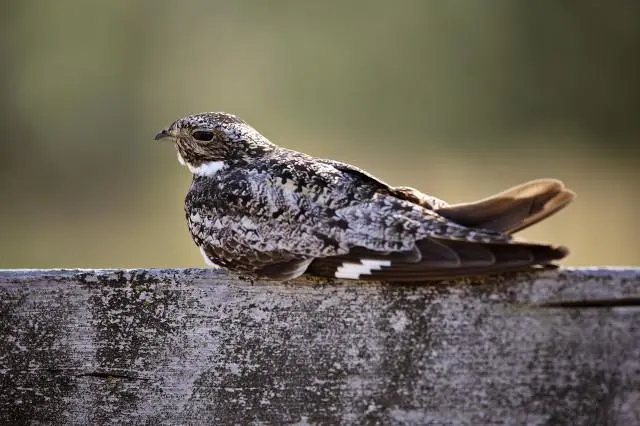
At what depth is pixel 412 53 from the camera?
37.9 ft

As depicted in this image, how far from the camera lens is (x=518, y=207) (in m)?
2.24

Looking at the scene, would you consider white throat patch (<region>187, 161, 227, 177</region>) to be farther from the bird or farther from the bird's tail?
the bird's tail

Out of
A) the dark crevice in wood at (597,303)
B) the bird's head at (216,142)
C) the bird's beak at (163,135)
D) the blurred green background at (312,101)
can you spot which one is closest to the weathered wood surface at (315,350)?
the dark crevice in wood at (597,303)

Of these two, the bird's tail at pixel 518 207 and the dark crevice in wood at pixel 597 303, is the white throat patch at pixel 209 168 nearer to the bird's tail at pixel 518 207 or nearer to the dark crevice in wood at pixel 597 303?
the bird's tail at pixel 518 207

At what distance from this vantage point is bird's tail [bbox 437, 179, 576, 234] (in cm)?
220

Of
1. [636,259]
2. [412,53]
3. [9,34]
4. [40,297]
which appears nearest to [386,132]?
[412,53]

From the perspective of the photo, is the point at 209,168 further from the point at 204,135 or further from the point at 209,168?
the point at 204,135

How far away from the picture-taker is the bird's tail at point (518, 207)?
2.20m

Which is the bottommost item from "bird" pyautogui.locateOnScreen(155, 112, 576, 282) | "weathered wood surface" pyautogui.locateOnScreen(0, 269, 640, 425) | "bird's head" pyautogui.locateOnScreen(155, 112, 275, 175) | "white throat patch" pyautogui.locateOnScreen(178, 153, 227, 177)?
"weathered wood surface" pyautogui.locateOnScreen(0, 269, 640, 425)

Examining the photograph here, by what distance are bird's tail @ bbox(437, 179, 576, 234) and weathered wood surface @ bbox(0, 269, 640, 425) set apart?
18 cm

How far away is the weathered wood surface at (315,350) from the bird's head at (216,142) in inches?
35.3

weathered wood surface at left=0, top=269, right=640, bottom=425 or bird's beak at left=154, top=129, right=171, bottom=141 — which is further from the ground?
bird's beak at left=154, top=129, right=171, bottom=141

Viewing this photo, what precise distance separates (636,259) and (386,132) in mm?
Answer: 3489

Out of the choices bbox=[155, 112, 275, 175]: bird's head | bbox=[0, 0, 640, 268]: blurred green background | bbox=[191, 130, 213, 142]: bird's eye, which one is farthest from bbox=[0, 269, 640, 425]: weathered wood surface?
bbox=[0, 0, 640, 268]: blurred green background
